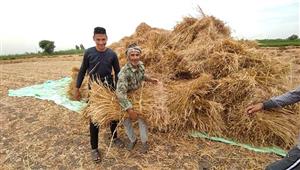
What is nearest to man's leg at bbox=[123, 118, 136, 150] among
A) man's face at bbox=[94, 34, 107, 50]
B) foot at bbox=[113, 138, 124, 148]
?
foot at bbox=[113, 138, 124, 148]

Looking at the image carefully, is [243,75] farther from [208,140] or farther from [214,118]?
[208,140]

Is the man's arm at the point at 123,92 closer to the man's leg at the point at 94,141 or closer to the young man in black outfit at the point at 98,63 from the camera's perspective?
the young man in black outfit at the point at 98,63

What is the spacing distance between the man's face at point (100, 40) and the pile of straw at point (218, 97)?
453 millimetres

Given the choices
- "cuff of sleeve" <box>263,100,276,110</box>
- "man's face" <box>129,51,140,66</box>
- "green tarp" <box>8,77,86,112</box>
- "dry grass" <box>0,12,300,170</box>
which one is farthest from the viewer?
"green tarp" <box>8,77,86,112</box>

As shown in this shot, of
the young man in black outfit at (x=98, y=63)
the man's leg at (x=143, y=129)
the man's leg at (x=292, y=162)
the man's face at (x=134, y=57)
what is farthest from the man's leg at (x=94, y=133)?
the man's leg at (x=292, y=162)

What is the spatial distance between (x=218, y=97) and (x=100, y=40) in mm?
1653

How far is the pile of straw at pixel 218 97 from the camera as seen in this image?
11.5ft

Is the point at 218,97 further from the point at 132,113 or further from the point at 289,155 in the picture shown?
the point at 289,155

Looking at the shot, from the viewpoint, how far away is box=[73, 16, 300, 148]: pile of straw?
11.5 feet

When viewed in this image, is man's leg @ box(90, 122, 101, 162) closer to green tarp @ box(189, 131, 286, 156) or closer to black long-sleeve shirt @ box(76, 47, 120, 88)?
black long-sleeve shirt @ box(76, 47, 120, 88)

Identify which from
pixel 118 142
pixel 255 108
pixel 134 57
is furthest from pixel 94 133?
pixel 255 108

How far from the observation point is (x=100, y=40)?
10.7 ft

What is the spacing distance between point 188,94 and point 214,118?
431mm

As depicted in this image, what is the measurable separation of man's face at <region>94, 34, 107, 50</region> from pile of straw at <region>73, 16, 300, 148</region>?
0.45m
